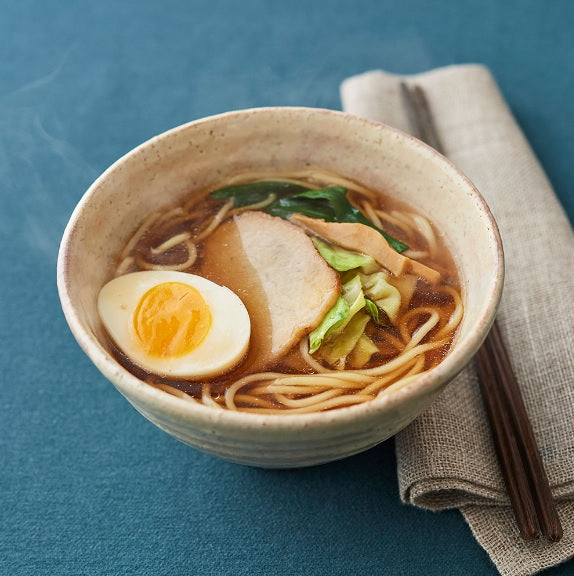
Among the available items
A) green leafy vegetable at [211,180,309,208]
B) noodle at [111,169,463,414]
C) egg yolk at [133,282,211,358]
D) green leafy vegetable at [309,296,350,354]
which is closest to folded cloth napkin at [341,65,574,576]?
noodle at [111,169,463,414]

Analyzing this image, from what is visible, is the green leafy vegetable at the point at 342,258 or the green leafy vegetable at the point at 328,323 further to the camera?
the green leafy vegetable at the point at 342,258

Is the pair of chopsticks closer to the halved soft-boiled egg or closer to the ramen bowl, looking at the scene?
the ramen bowl

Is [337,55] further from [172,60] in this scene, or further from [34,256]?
[34,256]

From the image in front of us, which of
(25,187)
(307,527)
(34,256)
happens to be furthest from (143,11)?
(307,527)

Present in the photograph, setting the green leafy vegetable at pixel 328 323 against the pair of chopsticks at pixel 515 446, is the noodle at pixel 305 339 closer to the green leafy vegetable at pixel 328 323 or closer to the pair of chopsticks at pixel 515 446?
the green leafy vegetable at pixel 328 323

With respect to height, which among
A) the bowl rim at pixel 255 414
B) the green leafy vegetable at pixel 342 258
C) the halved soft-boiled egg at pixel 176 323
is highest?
the bowl rim at pixel 255 414

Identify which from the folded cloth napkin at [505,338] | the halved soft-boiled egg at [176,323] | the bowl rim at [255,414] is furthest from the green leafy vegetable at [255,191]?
the folded cloth napkin at [505,338]

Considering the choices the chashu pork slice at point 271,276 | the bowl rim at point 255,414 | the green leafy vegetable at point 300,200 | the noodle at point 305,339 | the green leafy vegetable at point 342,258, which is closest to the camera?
the bowl rim at point 255,414

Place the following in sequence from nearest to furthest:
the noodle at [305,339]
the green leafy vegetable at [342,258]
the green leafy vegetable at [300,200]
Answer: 1. the noodle at [305,339]
2. the green leafy vegetable at [342,258]
3. the green leafy vegetable at [300,200]
